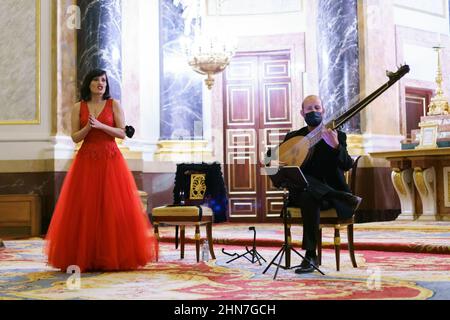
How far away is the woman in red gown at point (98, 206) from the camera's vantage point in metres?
5.28

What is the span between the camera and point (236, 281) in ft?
15.5

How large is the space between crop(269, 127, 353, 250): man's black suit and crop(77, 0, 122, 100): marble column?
498 cm

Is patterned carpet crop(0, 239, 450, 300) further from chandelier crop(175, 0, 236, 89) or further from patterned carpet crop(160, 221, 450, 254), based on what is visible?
chandelier crop(175, 0, 236, 89)

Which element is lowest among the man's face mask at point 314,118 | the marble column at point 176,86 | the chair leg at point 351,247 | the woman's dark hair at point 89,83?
the chair leg at point 351,247

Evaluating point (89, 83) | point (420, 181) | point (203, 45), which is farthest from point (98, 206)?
point (420, 181)

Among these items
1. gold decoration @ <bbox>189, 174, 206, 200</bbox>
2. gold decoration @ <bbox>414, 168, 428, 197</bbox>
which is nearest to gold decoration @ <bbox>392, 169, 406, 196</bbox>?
gold decoration @ <bbox>414, 168, 428, 197</bbox>

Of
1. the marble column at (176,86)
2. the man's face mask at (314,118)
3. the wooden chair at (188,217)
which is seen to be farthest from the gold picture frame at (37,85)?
the man's face mask at (314,118)

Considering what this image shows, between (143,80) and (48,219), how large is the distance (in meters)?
2.59

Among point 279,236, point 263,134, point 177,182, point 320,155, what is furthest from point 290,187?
point 263,134

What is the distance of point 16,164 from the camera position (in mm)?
9445

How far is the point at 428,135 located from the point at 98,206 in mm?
5558

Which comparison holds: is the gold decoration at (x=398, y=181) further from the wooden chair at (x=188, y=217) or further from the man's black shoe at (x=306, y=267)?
the man's black shoe at (x=306, y=267)

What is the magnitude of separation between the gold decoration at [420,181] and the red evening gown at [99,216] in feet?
16.0

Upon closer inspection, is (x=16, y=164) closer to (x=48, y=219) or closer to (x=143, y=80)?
(x=48, y=219)
